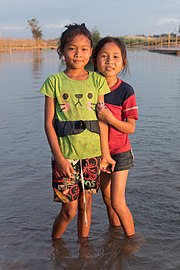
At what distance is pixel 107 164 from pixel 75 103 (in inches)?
23.3

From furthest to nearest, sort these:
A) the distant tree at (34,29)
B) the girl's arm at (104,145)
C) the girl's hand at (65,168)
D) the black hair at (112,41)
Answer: the distant tree at (34,29)
the black hair at (112,41)
the girl's arm at (104,145)
the girl's hand at (65,168)

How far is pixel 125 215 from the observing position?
129 inches

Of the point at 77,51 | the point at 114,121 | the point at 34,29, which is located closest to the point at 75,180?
the point at 114,121

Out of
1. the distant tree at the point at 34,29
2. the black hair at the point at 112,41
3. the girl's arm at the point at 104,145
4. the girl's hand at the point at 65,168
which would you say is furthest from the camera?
the distant tree at the point at 34,29

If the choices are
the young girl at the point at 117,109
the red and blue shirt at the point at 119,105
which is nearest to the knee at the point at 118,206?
the young girl at the point at 117,109

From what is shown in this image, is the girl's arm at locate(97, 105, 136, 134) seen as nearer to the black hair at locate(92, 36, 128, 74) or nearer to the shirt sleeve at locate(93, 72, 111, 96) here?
the shirt sleeve at locate(93, 72, 111, 96)

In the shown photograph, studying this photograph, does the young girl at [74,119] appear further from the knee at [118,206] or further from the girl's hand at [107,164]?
the knee at [118,206]

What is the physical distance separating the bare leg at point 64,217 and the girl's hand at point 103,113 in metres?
0.72

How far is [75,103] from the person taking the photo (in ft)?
9.44

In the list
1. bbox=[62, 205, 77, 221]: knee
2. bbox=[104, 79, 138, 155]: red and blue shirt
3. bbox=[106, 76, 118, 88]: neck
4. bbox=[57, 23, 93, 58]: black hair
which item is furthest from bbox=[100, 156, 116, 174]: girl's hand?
bbox=[57, 23, 93, 58]: black hair

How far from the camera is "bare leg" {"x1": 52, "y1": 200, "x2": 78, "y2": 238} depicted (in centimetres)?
305

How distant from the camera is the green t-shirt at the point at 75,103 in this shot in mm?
2871

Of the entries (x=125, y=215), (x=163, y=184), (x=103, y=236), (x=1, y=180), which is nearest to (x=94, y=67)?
(x=125, y=215)

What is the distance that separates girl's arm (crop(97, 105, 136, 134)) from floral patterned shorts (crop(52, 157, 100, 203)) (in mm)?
315
